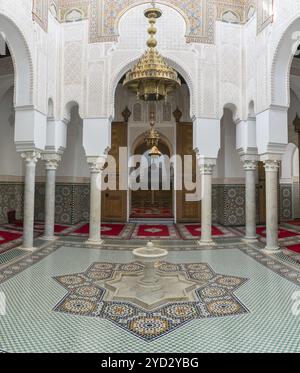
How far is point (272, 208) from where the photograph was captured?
4.59 m

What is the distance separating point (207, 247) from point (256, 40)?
3426 millimetres

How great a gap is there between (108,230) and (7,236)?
197cm

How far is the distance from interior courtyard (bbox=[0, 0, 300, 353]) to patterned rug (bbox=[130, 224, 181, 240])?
0.19ft

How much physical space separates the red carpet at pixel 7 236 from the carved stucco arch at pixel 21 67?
2314mm

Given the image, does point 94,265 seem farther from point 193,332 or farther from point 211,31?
point 211,31

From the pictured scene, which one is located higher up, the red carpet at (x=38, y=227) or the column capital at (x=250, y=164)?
the column capital at (x=250, y=164)

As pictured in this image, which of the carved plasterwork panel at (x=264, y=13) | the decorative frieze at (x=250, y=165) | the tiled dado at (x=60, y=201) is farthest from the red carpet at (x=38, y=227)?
the carved plasterwork panel at (x=264, y=13)

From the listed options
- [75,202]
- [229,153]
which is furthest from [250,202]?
[75,202]

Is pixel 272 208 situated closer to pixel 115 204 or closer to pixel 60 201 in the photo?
pixel 115 204

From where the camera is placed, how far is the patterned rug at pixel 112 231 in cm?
579

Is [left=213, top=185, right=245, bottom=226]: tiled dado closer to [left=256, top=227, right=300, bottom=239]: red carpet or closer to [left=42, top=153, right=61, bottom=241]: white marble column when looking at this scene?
[left=256, top=227, right=300, bottom=239]: red carpet

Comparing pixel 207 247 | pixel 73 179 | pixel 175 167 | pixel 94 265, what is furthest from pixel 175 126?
pixel 94 265

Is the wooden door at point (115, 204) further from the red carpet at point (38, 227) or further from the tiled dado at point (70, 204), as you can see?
the red carpet at point (38, 227)

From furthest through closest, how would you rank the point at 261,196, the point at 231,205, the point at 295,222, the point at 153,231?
the point at 295,222
the point at 261,196
the point at 231,205
the point at 153,231
